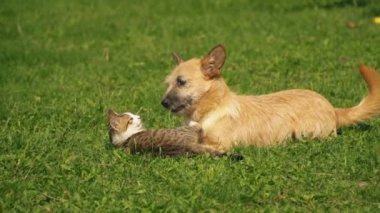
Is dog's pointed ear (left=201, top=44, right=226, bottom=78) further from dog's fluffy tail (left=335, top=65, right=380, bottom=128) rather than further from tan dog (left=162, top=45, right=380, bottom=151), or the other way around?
dog's fluffy tail (left=335, top=65, right=380, bottom=128)

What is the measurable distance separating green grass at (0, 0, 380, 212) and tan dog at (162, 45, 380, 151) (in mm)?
257

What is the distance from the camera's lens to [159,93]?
411 inches

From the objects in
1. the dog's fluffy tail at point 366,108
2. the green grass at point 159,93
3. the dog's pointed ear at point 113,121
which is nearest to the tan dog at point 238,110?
the dog's fluffy tail at point 366,108

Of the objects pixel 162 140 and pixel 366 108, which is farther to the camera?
pixel 366 108

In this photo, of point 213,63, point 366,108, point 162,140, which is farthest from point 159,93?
point 366,108

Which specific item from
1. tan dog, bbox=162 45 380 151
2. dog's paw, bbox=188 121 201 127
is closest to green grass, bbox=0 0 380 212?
tan dog, bbox=162 45 380 151

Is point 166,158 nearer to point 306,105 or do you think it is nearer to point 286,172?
point 286,172

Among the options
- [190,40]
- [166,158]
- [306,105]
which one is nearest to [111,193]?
[166,158]

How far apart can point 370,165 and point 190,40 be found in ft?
26.6

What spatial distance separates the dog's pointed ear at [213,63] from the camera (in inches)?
307

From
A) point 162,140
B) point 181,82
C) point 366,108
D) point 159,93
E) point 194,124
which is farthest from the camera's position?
point 159,93

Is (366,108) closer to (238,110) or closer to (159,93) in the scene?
(238,110)

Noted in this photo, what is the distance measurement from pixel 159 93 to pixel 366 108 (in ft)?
10.9

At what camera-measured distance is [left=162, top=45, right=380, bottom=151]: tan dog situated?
7.82 metres
